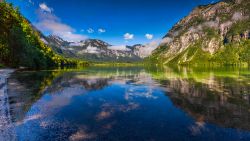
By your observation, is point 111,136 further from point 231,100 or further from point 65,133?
point 231,100

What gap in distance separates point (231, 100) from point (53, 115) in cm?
2475

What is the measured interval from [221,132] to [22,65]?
359ft

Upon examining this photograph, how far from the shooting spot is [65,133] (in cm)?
1742

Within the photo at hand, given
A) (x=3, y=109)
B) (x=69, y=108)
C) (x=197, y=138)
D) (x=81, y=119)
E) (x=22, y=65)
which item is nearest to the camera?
(x=197, y=138)

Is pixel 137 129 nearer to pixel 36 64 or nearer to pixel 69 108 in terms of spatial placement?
pixel 69 108

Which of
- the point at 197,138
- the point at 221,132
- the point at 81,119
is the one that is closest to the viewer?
the point at 197,138

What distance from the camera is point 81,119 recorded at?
22078mm

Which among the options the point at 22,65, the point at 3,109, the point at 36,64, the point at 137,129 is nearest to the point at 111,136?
the point at 137,129

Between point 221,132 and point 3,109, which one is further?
point 3,109

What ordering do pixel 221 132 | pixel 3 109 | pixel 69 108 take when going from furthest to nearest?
pixel 69 108, pixel 3 109, pixel 221 132

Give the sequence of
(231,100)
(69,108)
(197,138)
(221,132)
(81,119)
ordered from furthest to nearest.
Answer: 1. (231,100)
2. (69,108)
3. (81,119)
4. (221,132)
5. (197,138)

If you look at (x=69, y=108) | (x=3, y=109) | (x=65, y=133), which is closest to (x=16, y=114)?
(x=3, y=109)

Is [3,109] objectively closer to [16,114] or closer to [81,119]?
[16,114]

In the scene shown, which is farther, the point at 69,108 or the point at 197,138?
the point at 69,108
